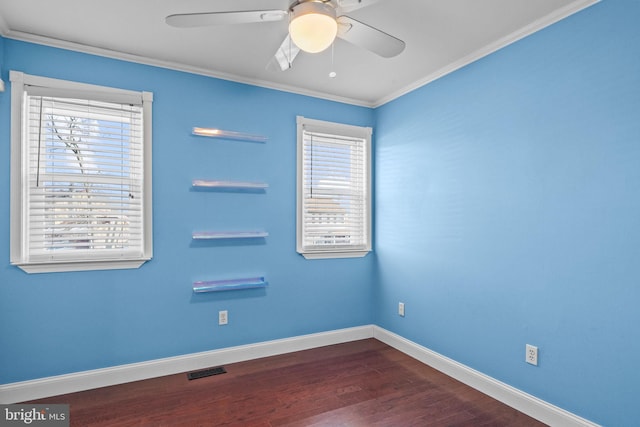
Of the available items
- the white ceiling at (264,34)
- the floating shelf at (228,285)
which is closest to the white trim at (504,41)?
the white ceiling at (264,34)

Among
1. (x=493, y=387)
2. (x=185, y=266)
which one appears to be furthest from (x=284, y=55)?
(x=493, y=387)

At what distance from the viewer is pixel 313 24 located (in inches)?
61.5

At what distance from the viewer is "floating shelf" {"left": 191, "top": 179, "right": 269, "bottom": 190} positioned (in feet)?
9.72

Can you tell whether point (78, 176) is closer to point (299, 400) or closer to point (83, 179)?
point (83, 179)

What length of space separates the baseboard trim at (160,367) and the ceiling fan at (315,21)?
249 cm

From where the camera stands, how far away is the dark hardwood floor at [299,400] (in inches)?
88.8

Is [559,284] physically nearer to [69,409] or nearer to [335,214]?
[335,214]

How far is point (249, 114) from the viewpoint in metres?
3.22

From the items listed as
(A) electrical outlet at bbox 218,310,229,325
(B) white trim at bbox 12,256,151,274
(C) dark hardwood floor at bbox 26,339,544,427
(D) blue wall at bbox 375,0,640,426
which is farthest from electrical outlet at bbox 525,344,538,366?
(B) white trim at bbox 12,256,151,274

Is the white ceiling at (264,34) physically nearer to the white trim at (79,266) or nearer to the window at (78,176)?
the window at (78,176)

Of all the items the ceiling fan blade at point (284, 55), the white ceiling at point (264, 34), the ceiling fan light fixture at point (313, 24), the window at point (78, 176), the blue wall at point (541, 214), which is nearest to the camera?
the ceiling fan light fixture at point (313, 24)

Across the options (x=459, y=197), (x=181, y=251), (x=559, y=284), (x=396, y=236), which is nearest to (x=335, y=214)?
(x=396, y=236)

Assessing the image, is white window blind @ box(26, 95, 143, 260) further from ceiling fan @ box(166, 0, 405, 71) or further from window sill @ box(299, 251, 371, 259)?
window sill @ box(299, 251, 371, 259)

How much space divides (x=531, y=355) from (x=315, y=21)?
2.40 m
